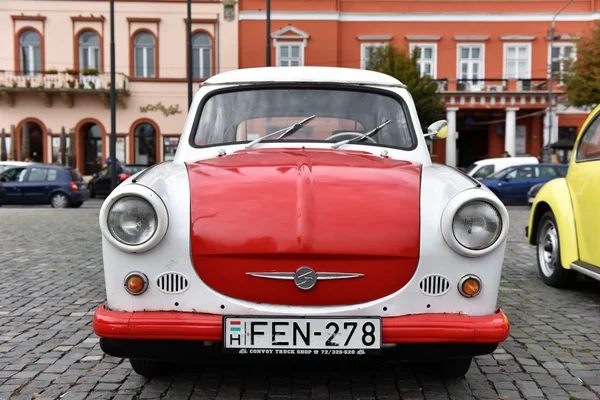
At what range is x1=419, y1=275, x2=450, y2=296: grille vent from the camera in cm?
280

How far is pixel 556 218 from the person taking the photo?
5633 millimetres

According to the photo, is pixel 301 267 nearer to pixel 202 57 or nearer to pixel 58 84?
pixel 202 57

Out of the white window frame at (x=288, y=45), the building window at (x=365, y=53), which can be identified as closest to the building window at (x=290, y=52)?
the white window frame at (x=288, y=45)

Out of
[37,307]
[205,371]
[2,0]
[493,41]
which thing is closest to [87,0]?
[2,0]

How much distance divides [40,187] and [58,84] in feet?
48.4

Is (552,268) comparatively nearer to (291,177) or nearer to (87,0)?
(291,177)

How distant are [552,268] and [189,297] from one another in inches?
174

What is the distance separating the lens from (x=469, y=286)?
283 centimetres

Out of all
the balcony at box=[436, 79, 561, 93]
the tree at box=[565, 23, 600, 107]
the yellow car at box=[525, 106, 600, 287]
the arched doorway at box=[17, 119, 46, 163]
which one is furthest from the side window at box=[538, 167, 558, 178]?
the arched doorway at box=[17, 119, 46, 163]

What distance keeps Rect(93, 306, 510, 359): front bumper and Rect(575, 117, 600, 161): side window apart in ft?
10.3

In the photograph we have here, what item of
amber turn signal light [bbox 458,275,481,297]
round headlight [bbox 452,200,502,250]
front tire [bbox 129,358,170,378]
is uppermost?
round headlight [bbox 452,200,502,250]

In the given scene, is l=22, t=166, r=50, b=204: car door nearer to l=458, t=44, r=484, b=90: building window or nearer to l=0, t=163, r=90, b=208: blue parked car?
l=0, t=163, r=90, b=208: blue parked car

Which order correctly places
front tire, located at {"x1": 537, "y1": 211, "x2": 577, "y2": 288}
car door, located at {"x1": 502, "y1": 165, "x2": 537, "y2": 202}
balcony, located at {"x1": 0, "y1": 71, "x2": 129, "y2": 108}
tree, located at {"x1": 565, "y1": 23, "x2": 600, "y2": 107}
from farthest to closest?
balcony, located at {"x1": 0, "y1": 71, "x2": 129, "y2": 108}, tree, located at {"x1": 565, "y1": 23, "x2": 600, "y2": 107}, car door, located at {"x1": 502, "y1": 165, "x2": 537, "y2": 202}, front tire, located at {"x1": 537, "y1": 211, "x2": 577, "y2": 288}

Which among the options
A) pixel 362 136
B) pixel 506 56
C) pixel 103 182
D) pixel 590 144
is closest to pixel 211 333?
pixel 362 136
